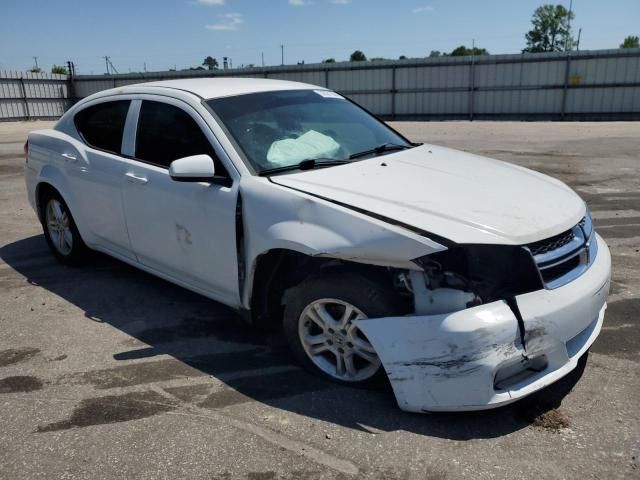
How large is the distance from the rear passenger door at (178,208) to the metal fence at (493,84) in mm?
24481

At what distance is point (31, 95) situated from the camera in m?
30.3

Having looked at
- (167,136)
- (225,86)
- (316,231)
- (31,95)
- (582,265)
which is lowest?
(582,265)

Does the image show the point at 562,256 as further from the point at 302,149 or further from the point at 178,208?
the point at 178,208

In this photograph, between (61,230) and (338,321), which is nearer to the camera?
(338,321)

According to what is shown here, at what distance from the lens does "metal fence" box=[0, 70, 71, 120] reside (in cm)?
2870

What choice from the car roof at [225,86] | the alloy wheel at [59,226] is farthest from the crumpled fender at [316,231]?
the alloy wheel at [59,226]

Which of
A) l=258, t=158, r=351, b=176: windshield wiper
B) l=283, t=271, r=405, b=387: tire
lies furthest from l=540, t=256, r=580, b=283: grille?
l=258, t=158, r=351, b=176: windshield wiper

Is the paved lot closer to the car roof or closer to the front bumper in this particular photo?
the front bumper

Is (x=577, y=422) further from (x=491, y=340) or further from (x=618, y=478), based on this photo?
(x=491, y=340)

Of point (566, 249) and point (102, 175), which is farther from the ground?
point (102, 175)

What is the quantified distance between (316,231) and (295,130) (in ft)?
3.76

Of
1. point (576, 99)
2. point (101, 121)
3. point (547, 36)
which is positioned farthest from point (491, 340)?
point (547, 36)

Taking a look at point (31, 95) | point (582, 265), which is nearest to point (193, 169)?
point (582, 265)

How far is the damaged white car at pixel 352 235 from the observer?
2.58 metres
